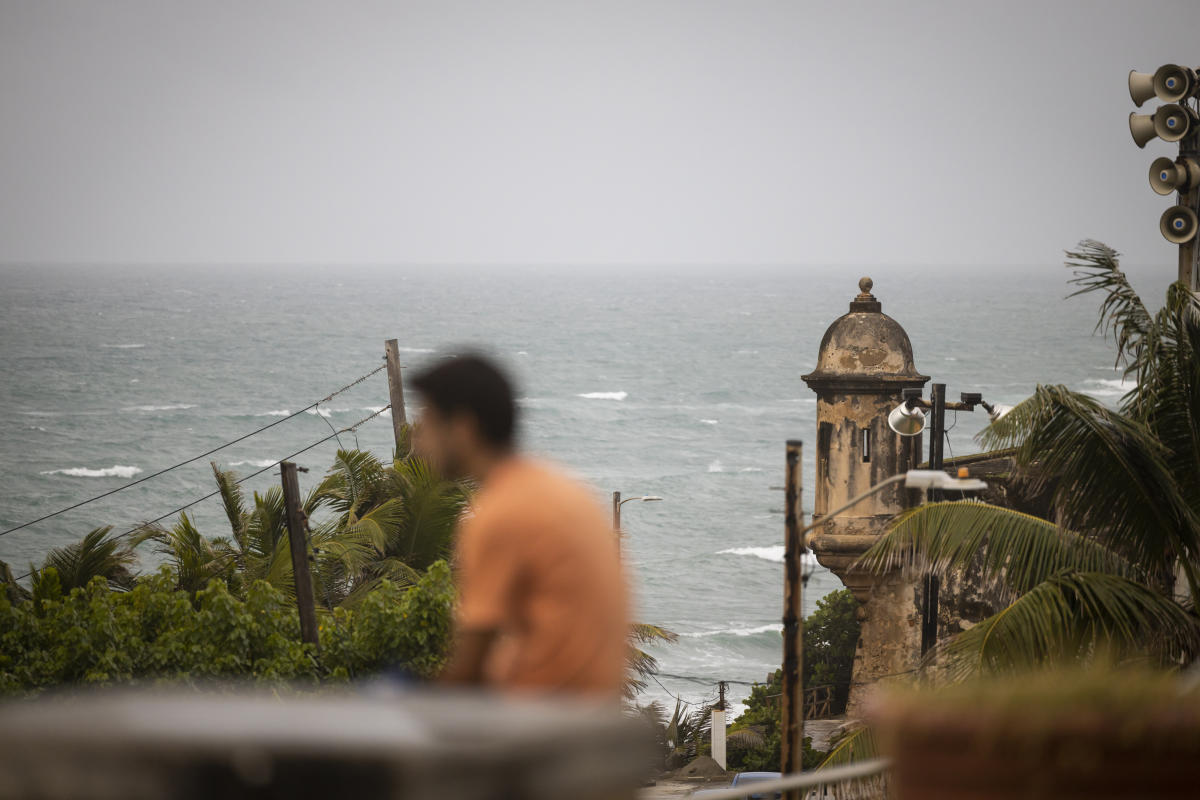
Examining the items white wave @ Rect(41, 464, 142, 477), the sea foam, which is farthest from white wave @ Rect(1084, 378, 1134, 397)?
white wave @ Rect(41, 464, 142, 477)

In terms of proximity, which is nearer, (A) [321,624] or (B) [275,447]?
(A) [321,624]

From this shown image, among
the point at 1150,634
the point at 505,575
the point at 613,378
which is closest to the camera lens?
the point at 505,575

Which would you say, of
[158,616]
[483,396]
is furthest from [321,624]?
[483,396]

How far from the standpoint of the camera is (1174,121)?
14.9 meters

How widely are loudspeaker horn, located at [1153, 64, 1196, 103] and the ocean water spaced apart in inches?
557

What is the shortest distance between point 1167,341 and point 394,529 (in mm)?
12756

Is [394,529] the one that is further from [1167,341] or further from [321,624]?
[1167,341]

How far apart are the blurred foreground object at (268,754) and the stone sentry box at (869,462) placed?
1477 centimetres

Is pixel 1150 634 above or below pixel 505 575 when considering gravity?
below

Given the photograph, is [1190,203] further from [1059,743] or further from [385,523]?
[1059,743]

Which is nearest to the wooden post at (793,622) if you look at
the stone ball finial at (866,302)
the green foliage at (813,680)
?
the stone ball finial at (866,302)

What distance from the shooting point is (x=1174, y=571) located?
13.3 metres

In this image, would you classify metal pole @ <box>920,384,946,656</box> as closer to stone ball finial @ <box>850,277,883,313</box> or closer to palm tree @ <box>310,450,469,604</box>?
stone ball finial @ <box>850,277,883,313</box>

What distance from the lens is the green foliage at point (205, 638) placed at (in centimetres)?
1324
